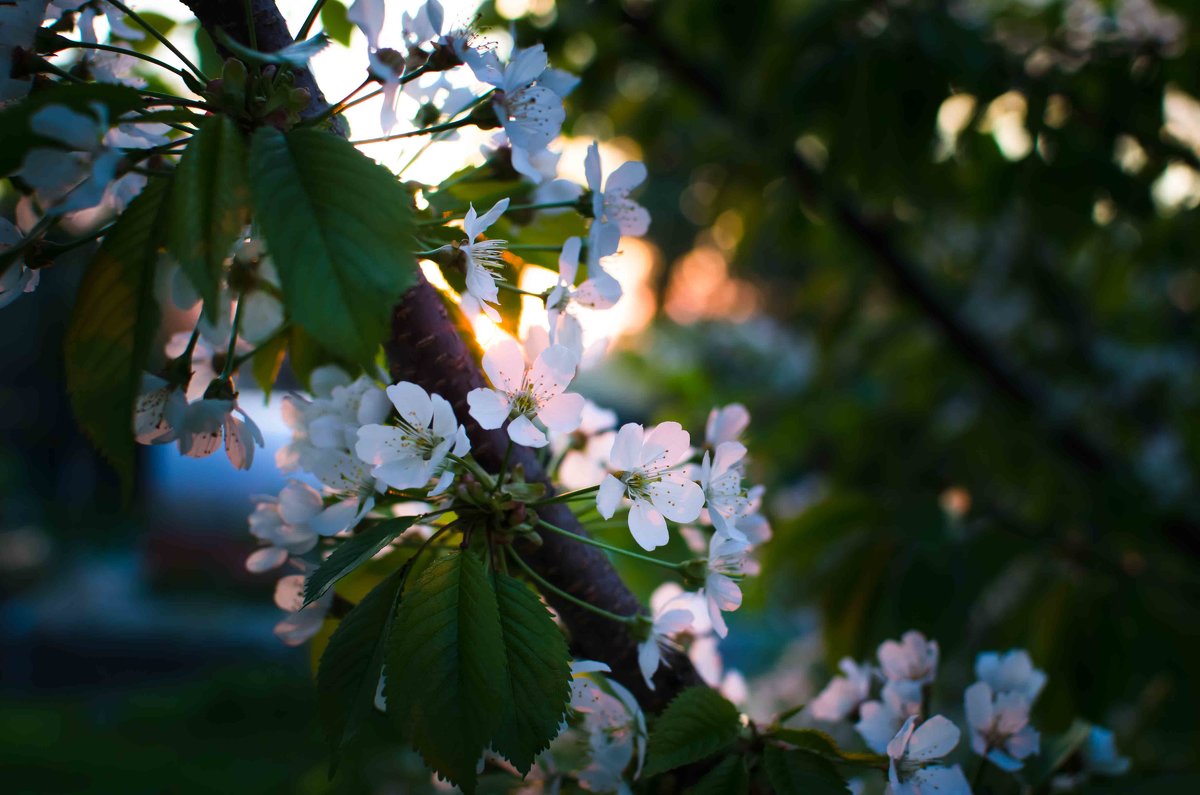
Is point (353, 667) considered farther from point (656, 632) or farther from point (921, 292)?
point (921, 292)

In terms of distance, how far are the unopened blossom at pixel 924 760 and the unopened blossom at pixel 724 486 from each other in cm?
21

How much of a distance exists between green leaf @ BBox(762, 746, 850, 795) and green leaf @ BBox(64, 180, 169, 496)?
18.6 inches

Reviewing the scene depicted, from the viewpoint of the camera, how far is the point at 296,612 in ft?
2.26

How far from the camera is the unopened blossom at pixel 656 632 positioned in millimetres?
643

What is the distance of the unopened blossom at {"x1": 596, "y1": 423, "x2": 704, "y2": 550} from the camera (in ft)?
1.89

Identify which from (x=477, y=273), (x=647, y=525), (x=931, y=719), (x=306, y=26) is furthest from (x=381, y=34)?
(x=931, y=719)

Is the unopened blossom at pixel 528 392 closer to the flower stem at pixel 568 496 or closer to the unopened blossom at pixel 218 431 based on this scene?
the flower stem at pixel 568 496

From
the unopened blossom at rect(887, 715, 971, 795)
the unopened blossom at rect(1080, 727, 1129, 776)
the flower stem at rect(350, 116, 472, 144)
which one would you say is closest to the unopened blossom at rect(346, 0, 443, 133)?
the flower stem at rect(350, 116, 472, 144)

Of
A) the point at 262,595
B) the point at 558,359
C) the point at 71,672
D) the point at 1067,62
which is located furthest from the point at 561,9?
the point at 262,595

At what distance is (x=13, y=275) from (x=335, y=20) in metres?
0.48

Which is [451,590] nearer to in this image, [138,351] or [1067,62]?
[138,351]

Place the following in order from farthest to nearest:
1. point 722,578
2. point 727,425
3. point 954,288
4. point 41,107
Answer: point 954,288 → point 727,425 → point 722,578 → point 41,107

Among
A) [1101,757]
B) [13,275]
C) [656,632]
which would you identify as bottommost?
[1101,757]

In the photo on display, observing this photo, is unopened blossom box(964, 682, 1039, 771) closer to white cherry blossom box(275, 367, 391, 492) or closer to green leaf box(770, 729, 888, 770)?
green leaf box(770, 729, 888, 770)
